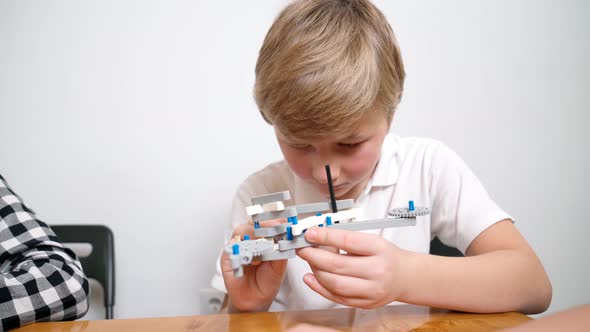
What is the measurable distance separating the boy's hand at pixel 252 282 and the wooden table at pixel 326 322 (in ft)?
0.27

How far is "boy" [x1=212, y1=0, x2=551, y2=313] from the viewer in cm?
63

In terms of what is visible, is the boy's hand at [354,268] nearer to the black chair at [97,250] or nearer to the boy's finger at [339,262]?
the boy's finger at [339,262]

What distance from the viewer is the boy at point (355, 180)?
629mm

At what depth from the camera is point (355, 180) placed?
2.81 feet

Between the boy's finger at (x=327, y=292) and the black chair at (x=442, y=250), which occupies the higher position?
the boy's finger at (x=327, y=292)

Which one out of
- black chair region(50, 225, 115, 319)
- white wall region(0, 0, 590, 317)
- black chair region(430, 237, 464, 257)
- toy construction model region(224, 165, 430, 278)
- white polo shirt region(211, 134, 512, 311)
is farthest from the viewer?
white wall region(0, 0, 590, 317)

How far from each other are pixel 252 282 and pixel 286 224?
219 millimetres

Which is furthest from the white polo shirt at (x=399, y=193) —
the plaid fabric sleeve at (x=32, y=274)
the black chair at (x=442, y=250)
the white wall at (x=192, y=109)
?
the white wall at (x=192, y=109)

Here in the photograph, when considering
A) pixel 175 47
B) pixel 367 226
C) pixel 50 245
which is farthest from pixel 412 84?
pixel 50 245

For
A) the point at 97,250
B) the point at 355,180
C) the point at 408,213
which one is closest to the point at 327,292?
the point at 408,213

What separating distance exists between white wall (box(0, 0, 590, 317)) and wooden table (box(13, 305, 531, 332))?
31.0 inches

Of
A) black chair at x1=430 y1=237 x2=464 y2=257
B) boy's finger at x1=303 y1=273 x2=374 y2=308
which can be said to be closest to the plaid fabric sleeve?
boy's finger at x1=303 y1=273 x2=374 y2=308

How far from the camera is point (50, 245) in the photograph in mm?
836

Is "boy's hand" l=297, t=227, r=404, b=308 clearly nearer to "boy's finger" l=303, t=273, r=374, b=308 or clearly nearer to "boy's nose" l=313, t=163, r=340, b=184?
"boy's finger" l=303, t=273, r=374, b=308
